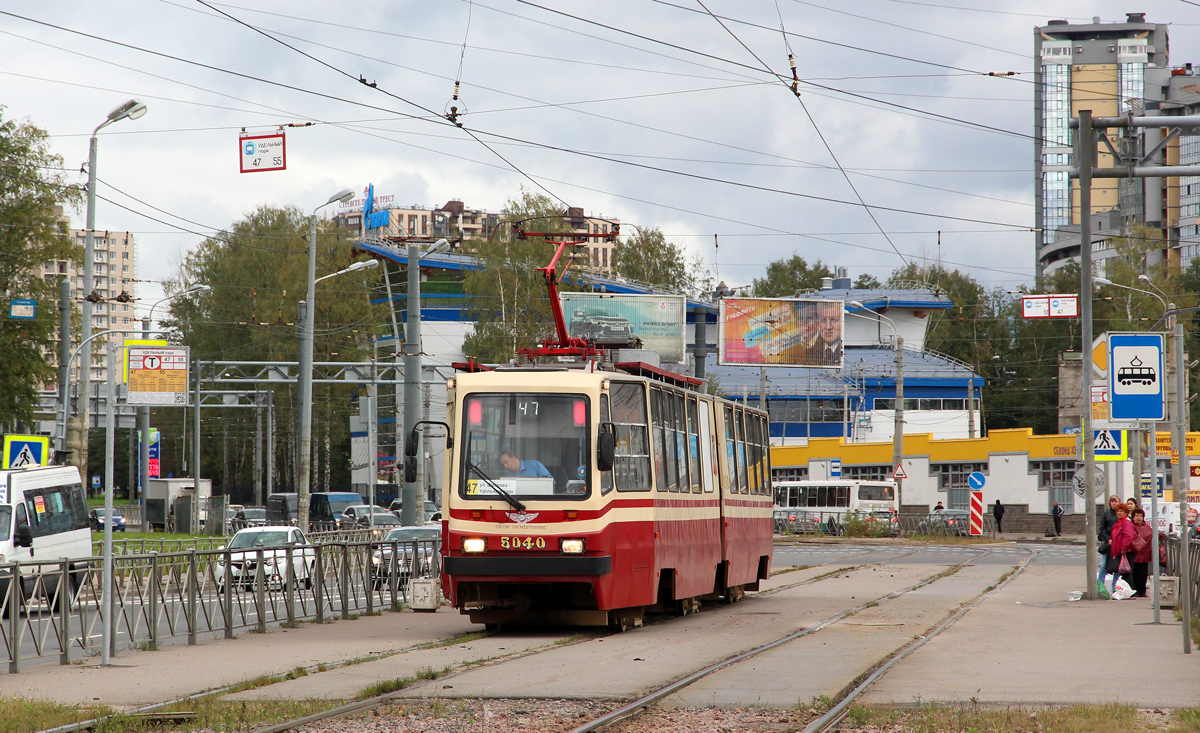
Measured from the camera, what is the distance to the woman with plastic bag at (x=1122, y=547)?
69.1 ft

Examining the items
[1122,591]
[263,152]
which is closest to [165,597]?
[263,152]

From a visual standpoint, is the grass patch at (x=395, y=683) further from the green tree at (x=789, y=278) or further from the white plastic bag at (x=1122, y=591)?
the green tree at (x=789, y=278)

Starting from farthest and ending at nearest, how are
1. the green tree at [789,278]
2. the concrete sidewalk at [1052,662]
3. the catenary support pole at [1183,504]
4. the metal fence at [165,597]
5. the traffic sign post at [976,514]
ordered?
the green tree at [789,278], the traffic sign post at [976,514], the metal fence at [165,597], the catenary support pole at [1183,504], the concrete sidewalk at [1052,662]

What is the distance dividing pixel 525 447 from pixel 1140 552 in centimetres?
1137

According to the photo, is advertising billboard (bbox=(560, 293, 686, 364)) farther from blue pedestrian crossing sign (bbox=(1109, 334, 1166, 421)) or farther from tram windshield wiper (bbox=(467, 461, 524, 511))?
blue pedestrian crossing sign (bbox=(1109, 334, 1166, 421))

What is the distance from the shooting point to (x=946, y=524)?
2127 inches

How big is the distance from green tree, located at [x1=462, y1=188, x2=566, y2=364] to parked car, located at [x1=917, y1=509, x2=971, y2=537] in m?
20.2

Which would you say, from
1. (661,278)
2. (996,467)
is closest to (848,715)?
(996,467)

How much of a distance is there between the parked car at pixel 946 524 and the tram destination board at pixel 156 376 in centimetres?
4423

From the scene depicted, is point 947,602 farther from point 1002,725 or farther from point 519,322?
point 519,322

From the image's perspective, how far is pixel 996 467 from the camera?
60062 mm

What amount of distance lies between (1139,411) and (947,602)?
748cm

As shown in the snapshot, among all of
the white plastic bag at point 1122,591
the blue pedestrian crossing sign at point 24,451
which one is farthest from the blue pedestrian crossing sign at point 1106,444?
the blue pedestrian crossing sign at point 24,451

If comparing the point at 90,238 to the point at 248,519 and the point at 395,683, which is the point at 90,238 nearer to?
the point at 248,519
